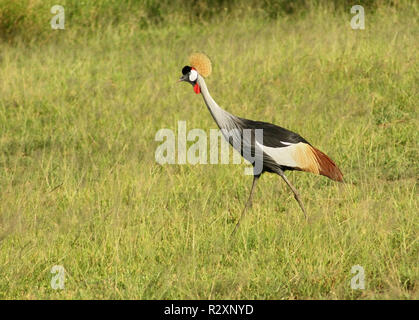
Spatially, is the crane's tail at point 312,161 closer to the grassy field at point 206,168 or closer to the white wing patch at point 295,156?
the white wing patch at point 295,156

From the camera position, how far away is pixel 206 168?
5887 millimetres

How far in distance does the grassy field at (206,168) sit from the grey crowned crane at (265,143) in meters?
0.29

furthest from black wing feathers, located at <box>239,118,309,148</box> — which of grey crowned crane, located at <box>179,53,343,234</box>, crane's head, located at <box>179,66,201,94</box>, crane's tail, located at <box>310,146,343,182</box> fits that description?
crane's head, located at <box>179,66,201,94</box>

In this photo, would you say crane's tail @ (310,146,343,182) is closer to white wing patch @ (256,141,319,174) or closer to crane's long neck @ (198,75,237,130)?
white wing patch @ (256,141,319,174)

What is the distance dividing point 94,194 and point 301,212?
152cm

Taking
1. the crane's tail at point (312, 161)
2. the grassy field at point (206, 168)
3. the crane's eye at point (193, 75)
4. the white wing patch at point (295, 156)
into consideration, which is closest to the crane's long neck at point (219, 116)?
the crane's eye at point (193, 75)

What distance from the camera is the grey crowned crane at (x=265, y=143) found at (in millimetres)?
4715

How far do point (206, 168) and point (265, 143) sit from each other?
4.04ft

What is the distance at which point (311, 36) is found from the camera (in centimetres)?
902

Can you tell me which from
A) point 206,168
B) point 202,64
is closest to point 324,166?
point 202,64

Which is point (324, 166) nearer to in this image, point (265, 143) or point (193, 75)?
point (265, 143)

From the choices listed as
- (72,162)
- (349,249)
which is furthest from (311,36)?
(349,249)
